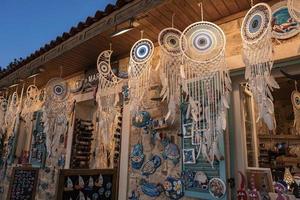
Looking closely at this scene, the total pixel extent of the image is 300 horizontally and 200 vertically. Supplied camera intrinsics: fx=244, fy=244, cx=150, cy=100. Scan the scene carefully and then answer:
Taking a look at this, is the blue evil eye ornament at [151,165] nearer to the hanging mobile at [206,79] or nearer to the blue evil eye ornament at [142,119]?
the blue evil eye ornament at [142,119]

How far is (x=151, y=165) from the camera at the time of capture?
266 cm

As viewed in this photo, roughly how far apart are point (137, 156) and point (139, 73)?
98 cm

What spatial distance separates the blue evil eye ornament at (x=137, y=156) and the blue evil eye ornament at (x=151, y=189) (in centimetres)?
19

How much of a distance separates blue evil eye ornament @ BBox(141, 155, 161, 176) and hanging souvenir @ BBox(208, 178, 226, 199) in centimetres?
68

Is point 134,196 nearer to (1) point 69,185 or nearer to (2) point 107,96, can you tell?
(1) point 69,185

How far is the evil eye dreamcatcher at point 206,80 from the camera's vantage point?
6.43ft

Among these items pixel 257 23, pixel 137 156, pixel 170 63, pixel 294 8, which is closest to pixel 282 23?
pixel 294 8

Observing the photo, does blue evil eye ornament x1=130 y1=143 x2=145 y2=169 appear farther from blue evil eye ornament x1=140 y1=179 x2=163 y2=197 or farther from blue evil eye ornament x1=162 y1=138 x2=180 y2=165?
blue evil eye ornament x1=162 y1=138 x2=180 y2=165

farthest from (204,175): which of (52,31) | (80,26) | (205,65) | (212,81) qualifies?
(52,31)

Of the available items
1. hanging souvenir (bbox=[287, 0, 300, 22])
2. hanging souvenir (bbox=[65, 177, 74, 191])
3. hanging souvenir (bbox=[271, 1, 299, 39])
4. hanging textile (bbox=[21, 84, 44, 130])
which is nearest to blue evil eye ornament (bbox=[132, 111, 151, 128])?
hanging souvenir (bbox=[65, 177, 74, 191])

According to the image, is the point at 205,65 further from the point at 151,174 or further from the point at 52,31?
the point at 52,31

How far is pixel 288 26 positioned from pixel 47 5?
32.0 meters

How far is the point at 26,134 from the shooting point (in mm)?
5273

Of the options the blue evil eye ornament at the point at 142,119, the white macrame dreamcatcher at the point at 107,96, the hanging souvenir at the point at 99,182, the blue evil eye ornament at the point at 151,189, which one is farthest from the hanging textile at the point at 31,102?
the blue evil eye ornament at the point at 151,189
